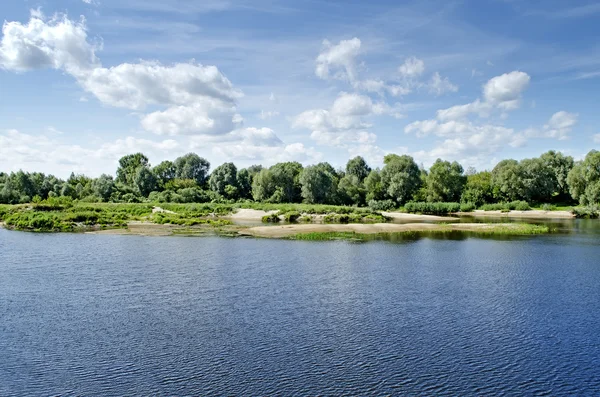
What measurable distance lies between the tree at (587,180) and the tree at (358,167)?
69856 mm

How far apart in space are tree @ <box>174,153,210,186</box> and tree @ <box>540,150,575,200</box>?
104468mm

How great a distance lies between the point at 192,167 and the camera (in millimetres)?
161500

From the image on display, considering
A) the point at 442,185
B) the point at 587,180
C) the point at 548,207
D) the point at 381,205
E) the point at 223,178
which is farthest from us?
the point at 223,178

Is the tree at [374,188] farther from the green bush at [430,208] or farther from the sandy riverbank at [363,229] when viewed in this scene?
the sandy riverbank at [363,229]

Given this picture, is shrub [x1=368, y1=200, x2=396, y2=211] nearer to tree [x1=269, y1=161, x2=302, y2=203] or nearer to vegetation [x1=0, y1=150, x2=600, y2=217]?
vegetation [x1=0, y1=150, x2=600, y2=217]

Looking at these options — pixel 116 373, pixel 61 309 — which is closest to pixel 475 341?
pixel 116 373

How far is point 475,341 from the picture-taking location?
22984 mm

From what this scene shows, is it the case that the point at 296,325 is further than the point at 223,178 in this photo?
No

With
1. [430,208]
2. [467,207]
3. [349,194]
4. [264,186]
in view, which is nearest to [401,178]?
[430,208]

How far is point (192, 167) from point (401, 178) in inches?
2863

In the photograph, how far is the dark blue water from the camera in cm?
1862

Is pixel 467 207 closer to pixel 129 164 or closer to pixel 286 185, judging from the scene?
pixel 286 185

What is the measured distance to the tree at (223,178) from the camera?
461ft

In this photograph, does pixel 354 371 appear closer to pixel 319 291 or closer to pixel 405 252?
pixel 319 291
